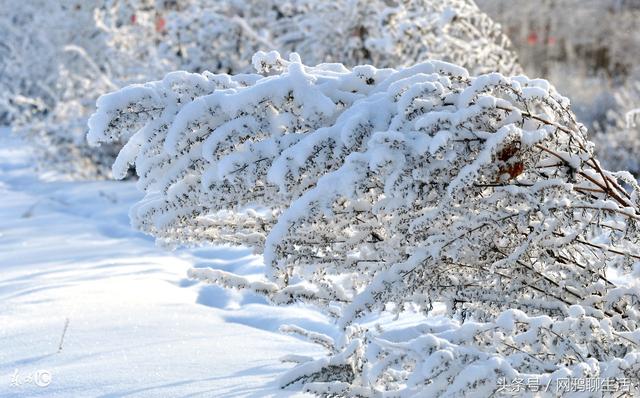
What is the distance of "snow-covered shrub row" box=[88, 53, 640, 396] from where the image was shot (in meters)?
2.00

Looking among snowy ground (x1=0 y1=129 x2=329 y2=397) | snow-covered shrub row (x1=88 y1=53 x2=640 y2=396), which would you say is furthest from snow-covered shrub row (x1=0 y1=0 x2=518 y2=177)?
snow-covered shrub row (x1=88 y1=53 x2=640 y2=396)

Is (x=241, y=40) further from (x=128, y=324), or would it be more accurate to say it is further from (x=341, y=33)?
(x=128, y=324)

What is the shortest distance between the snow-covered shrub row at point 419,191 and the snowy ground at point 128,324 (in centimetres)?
68

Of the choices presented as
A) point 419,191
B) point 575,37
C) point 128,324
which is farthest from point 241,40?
point 575,37

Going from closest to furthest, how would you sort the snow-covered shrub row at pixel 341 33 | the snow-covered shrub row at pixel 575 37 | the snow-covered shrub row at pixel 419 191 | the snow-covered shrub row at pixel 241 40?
the snow-covered shrub row at pixel 419 191, the snow-covered shrub row at pixel 341 33, the snow-covered shrub row at pixel 241 40, the snow-covered shrub row at pixel 575 37

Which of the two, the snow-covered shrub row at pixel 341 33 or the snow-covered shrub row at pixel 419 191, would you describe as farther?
the snow-covered shrub row at pixel 341 33

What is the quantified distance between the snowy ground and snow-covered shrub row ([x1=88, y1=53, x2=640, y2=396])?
2.25ft

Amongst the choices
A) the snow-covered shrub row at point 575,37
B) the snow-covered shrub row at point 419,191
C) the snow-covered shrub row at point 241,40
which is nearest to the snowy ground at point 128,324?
the snow-covered shrub row at point 419,191

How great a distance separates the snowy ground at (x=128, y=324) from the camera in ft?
9.36

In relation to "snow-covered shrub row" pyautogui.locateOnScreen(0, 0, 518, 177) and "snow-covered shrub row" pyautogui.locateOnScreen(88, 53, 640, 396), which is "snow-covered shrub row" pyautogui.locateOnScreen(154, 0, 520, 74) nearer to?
"snow-covered shrub row" pyautogui.locateOnScreen(0, 0, 518, 177)

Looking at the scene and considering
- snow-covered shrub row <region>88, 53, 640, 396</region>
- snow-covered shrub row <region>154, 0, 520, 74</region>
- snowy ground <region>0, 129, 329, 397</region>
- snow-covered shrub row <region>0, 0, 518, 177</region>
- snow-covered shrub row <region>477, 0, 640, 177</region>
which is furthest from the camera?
snow-covered shrub row <region>477, 0, 640, 177</region>

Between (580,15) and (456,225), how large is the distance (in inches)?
1231

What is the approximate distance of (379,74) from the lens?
2.35 metres

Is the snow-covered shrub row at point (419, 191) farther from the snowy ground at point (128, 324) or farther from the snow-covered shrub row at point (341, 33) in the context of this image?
the snow-covered shrub row at point (341, 33)
